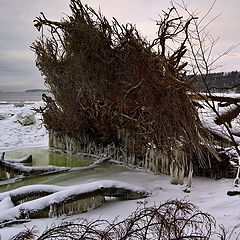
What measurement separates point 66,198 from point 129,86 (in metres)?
2.94

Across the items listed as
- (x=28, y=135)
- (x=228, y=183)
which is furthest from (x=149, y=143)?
(x=28, y=135)

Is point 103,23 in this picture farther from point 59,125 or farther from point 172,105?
point 59,125

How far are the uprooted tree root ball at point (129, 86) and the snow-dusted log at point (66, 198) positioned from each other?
163 cm

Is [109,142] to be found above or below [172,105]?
below

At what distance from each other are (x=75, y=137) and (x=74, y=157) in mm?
821

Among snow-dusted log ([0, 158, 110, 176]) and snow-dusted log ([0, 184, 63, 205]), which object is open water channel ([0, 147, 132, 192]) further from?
snow-dusted log ([0, 184, 63, 205])

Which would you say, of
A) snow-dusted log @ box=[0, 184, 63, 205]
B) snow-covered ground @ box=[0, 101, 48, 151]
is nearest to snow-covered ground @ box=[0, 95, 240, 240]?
snow-dusted log @ box=[0, 184, 63, 205]

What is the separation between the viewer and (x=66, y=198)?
4762 mm

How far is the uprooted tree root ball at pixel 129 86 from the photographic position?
219 inches

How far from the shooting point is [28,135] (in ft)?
49.3

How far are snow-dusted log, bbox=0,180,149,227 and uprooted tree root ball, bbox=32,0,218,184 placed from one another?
1.63 m

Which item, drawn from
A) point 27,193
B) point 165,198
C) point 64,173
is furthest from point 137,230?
point 64,173

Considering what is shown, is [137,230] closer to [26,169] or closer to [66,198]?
[66,198]

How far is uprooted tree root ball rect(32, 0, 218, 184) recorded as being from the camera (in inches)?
219
